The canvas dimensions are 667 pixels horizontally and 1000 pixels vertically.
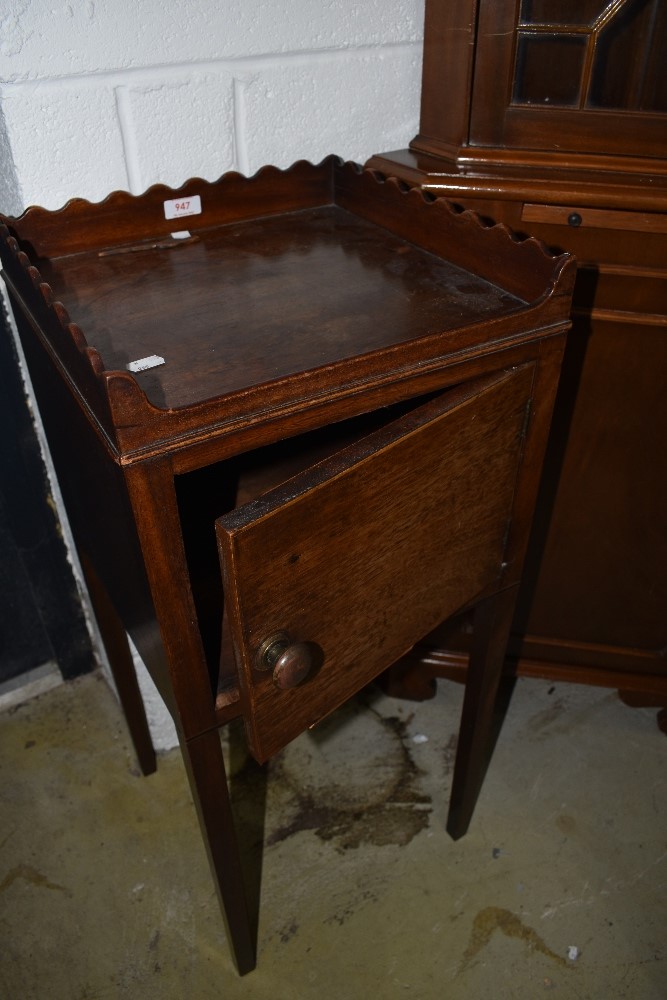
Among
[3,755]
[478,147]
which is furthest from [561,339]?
[3,755]

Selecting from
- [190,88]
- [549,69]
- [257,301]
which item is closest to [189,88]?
[190,88]

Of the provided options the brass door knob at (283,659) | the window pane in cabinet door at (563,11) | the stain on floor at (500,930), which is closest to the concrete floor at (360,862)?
the stain on floor at (500,930)

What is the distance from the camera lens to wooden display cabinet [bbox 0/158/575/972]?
0.74m

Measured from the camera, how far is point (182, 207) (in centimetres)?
118

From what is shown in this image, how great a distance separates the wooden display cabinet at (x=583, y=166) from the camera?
1.12 meters

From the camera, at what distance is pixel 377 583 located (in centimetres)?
87

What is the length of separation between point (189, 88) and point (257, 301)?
43 cm

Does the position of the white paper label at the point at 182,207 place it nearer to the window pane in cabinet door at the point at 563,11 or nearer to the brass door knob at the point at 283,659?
the window pane in cabinet door at the point at 563,11

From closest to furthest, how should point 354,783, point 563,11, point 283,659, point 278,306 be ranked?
1. point 283,659
2. point 278,306
3. point 563,11
4. point 354,783

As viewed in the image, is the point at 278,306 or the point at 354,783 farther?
the point at 354,783

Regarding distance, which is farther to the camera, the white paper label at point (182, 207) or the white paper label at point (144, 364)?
the white paper label at point (182, 207)

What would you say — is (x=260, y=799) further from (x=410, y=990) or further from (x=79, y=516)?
(x=79, y=516)

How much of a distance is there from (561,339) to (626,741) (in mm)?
1063

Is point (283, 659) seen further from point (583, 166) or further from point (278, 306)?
point (583, 166)
